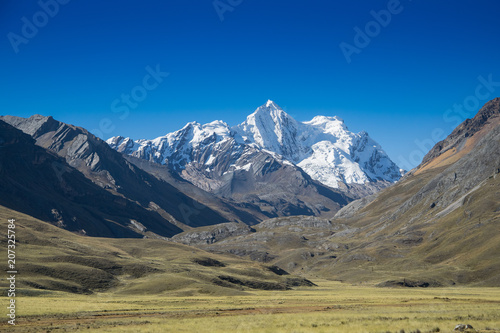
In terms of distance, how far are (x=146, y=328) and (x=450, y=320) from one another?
38.0 m

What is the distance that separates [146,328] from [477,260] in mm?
184651

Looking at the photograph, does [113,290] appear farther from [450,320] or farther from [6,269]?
[450,320]

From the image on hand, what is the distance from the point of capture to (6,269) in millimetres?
134625

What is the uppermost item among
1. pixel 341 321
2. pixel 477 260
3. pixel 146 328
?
pixel 146 328

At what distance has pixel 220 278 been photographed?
164 m

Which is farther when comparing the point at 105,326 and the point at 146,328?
the point at 105,326

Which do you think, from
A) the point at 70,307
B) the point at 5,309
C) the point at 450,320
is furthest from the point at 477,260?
the point at 5,309

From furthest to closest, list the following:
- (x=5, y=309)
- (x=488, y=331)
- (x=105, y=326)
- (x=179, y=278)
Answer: (x=179, y=278) → (x=5, y=309) → (x=105, y=326) → (x=488, y=331)

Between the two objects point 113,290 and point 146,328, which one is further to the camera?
point 113,290

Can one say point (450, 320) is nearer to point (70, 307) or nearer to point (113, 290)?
point (70, 307)

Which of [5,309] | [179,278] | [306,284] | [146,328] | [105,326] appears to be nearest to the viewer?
[146,328]

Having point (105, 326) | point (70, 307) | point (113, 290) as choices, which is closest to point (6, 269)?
point (113, 290)

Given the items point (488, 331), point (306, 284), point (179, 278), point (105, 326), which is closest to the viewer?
point (488, 331)

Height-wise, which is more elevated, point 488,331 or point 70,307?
point 70,307
